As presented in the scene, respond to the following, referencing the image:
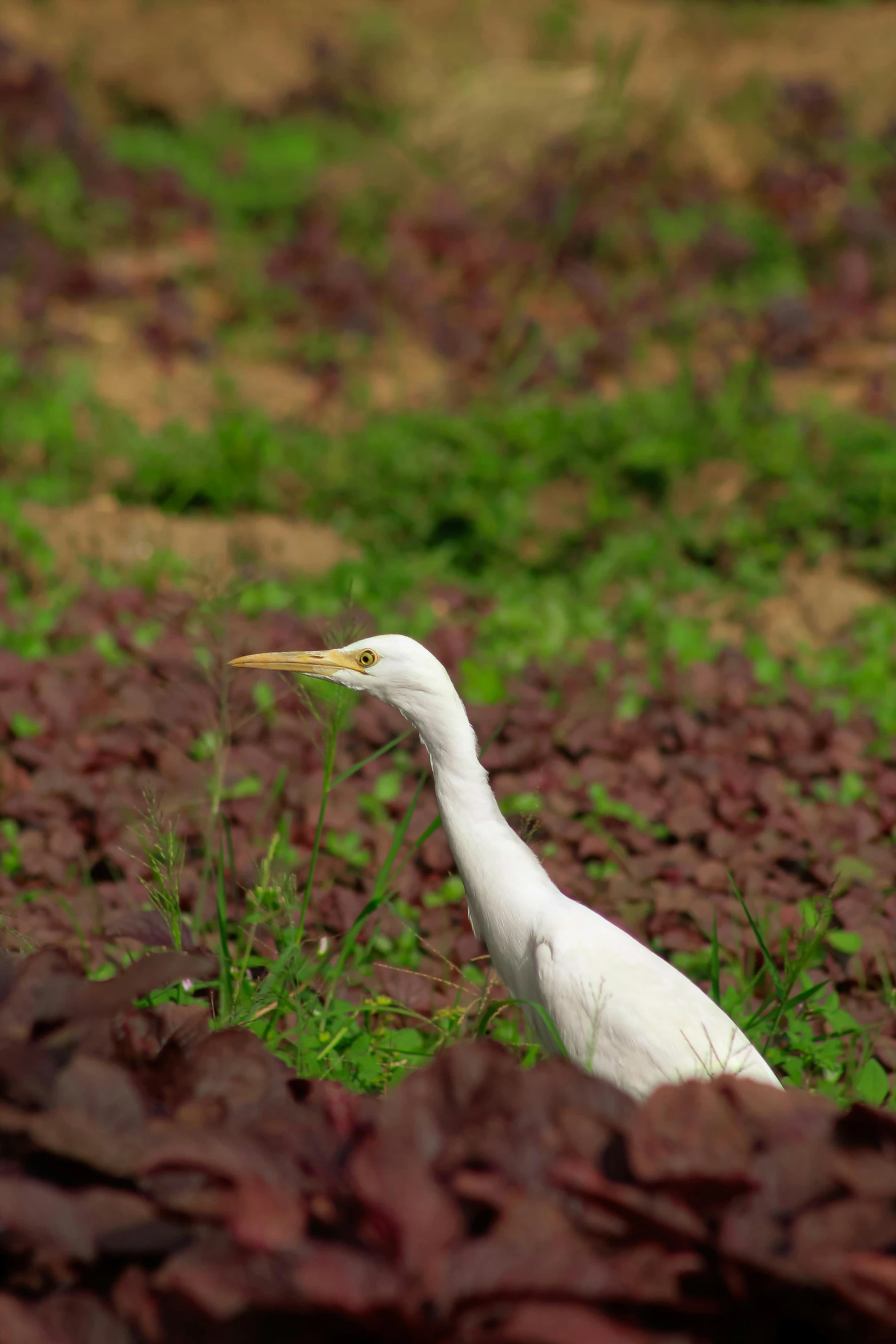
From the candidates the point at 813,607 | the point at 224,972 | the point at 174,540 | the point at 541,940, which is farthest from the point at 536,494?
the point at 224,972

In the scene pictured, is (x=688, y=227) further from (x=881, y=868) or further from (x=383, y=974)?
(x=383, y=974)

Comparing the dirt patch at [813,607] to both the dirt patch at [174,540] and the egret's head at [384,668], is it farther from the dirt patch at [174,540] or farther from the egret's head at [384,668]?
the egret's head at [384,668]

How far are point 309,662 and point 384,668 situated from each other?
170 mm

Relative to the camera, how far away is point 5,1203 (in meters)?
1.31

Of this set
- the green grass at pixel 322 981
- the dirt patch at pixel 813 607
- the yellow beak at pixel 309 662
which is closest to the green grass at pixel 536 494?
the dirt patch at pixel 813 607

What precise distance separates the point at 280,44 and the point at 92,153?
121 inches

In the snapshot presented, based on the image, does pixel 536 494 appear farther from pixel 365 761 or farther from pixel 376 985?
pixel 365 761

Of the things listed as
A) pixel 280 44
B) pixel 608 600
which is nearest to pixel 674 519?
pixel 608 600

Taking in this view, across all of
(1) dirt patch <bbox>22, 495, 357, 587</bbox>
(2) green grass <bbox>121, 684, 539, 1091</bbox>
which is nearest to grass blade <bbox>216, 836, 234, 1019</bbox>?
(2) green grass <bbox>121, 684, 539, 1091</bbox>

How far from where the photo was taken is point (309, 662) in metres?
2.52

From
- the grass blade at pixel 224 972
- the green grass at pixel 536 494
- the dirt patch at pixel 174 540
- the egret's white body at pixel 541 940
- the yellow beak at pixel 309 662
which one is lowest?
the dirt patch at pixel 174 540

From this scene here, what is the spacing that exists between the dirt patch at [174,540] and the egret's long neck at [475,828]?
257cm

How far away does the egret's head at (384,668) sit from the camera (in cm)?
240

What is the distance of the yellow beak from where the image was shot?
2.47 metres
